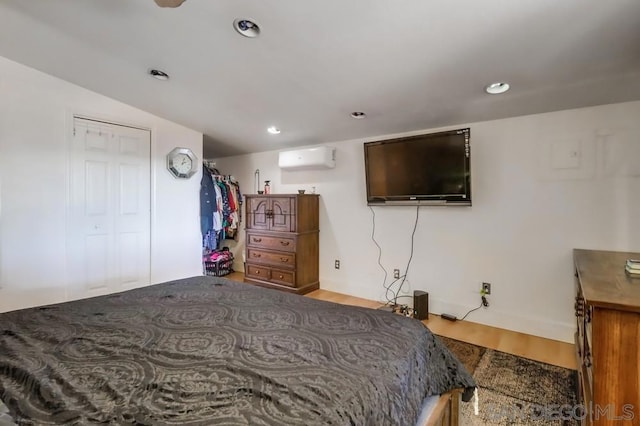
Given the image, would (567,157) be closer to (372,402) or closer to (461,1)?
(461,1)

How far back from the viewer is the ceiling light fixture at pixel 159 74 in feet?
8.63

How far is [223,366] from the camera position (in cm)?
103

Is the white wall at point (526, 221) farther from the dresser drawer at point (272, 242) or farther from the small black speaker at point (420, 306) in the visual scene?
the dresser drawer at point (272, 242)

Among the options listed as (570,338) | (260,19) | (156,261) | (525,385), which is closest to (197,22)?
(260,19)

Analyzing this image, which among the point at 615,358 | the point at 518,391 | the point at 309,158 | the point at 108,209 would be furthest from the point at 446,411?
the point at 108,209

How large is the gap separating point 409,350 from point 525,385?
1.37 m

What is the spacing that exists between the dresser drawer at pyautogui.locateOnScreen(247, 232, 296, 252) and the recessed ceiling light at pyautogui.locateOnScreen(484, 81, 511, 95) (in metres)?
2.56

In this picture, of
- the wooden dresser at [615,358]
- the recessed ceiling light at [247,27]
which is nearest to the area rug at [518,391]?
the wooden dresser at [615,358]

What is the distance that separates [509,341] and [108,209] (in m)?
4.18

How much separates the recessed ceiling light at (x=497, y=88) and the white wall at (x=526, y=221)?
566 millimetres

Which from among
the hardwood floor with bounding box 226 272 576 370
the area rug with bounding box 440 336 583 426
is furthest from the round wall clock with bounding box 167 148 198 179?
the area rug with bounding box 440 336 583 426

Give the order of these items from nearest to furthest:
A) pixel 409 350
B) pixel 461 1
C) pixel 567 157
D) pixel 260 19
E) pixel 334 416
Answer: pixel 334 416, pixel 409 350, pixel 461 1, pixel 260 19, pixel 567 157

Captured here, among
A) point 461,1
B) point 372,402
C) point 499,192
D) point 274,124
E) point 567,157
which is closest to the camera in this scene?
point 372,402

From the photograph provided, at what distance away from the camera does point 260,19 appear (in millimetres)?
1834
